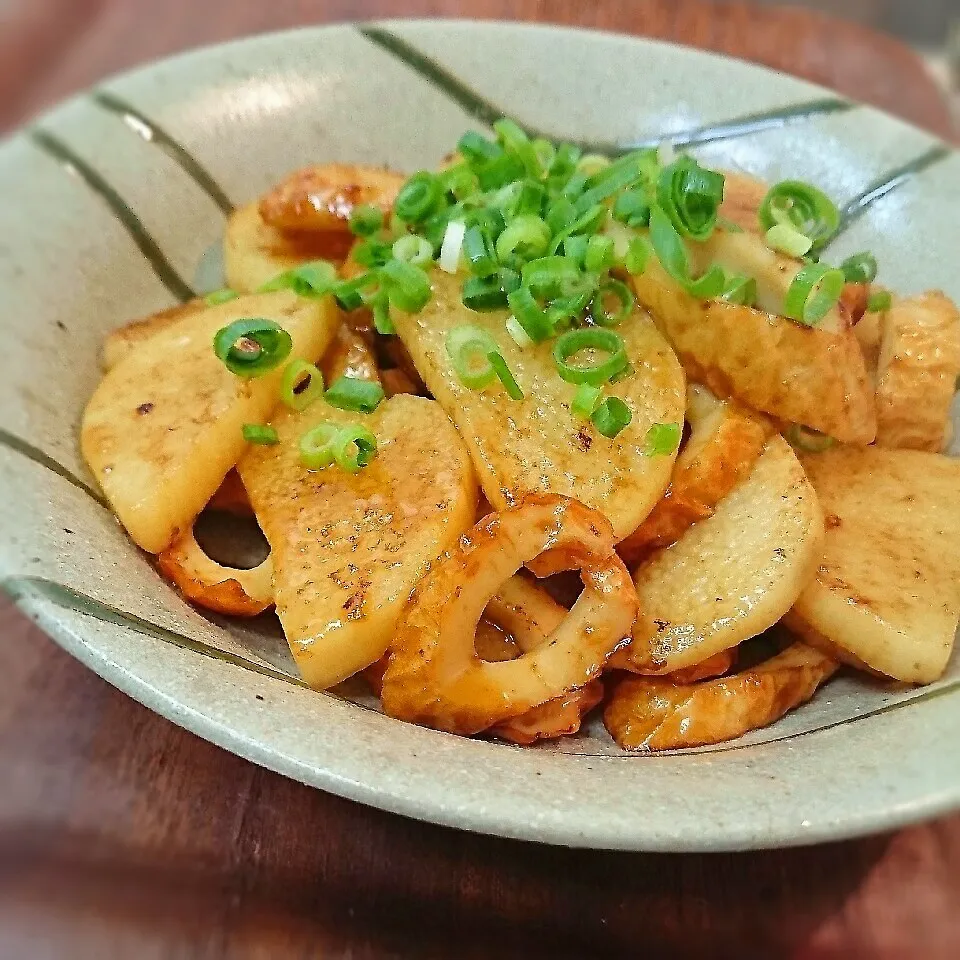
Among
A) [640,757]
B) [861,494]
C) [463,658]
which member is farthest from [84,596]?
[861,494]

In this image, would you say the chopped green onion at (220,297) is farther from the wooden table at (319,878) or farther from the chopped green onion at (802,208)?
the chopped green onion at (802,208)

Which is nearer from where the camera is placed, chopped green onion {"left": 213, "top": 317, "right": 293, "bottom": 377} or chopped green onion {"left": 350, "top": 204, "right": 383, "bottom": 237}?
chopped green onion {"left": 213, "top": 317, "right": 293, "bottom": 377}

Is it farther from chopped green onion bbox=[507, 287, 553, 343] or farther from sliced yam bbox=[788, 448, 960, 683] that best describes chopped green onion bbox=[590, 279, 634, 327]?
sliced yam bbox=[788, 448, 960, 683]

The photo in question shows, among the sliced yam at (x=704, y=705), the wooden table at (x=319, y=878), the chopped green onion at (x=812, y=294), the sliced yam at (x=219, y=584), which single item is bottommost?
the wooden table at (x=319, y=878)

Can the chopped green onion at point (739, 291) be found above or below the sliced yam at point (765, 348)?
above

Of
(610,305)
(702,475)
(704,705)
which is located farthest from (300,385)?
(704,705)

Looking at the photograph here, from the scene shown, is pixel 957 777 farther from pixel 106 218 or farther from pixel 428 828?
pixel 106 218

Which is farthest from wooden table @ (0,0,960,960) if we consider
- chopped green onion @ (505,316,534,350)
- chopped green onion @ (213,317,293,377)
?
chopped green onion @ (505,316,534,350)

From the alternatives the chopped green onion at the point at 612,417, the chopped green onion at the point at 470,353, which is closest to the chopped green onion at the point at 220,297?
the chopped green onion at the point at 470,353

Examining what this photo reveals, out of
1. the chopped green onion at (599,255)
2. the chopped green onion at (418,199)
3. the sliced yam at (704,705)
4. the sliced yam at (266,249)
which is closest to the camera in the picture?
the sliced yam at (704,705)
